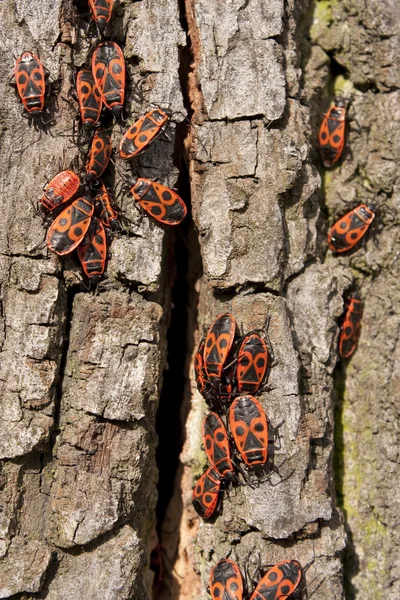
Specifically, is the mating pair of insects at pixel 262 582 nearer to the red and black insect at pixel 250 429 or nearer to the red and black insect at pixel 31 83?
the red and black insect at pixel 250 429

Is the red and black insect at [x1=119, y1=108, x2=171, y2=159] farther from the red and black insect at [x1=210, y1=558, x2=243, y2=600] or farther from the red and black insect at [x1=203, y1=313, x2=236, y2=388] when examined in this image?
the red and black insect at [x1=210, y1=558, x2=243, y2=600]

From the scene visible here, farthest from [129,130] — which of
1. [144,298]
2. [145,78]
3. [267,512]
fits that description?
[267,512]

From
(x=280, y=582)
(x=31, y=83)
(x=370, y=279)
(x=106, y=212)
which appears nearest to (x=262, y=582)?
(x=280, y=582)

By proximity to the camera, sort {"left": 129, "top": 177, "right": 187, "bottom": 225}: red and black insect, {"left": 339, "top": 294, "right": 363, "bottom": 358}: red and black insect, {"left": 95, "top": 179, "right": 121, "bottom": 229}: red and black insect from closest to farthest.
Result: {"left": 129, "top": 177, "right": 187, "bottom": 225}: red and black insect < {"left": 95, "top": 179, "right": 121, "bottom": 229}: red and black insect < {"left": 339, "top": 294, "right": 363, "bottom": 358}: red and black insect

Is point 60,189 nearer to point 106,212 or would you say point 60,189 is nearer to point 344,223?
point 106,212

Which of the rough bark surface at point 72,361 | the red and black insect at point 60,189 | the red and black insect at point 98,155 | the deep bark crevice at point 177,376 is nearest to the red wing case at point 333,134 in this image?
the deep bark crevice at point 177,376

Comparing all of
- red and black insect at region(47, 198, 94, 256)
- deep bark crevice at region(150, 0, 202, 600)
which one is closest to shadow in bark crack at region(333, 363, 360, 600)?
deep bark crevice at region(150, 0, 202, 600)

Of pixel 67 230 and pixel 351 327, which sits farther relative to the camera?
pixel 351 327
